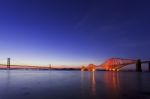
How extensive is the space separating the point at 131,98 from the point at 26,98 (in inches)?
448

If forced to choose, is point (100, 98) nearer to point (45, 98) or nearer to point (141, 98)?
point (141, 98)

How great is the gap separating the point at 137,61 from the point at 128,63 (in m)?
10.8

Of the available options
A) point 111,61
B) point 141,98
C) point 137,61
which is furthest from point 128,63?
point 141,98

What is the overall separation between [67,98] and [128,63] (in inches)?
5460

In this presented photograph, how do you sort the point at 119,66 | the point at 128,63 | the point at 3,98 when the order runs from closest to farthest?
the point at 3,98 < the point at 128,63 < the point at 119,66

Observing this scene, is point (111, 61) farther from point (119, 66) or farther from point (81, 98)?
point (81, 98)

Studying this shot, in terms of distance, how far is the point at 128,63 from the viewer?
14900 cm

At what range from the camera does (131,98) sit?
18828mm

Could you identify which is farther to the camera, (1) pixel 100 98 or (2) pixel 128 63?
(2) pixel 128 63

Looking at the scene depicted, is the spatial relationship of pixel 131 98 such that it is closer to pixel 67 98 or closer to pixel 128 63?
pixel 67 98

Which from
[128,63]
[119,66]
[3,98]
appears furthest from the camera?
[119,66]

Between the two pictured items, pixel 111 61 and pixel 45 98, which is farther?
pixel 111 61

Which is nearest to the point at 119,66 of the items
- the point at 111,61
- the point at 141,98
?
the point at 111,61

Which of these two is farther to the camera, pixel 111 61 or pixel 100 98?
pixel 111 61
